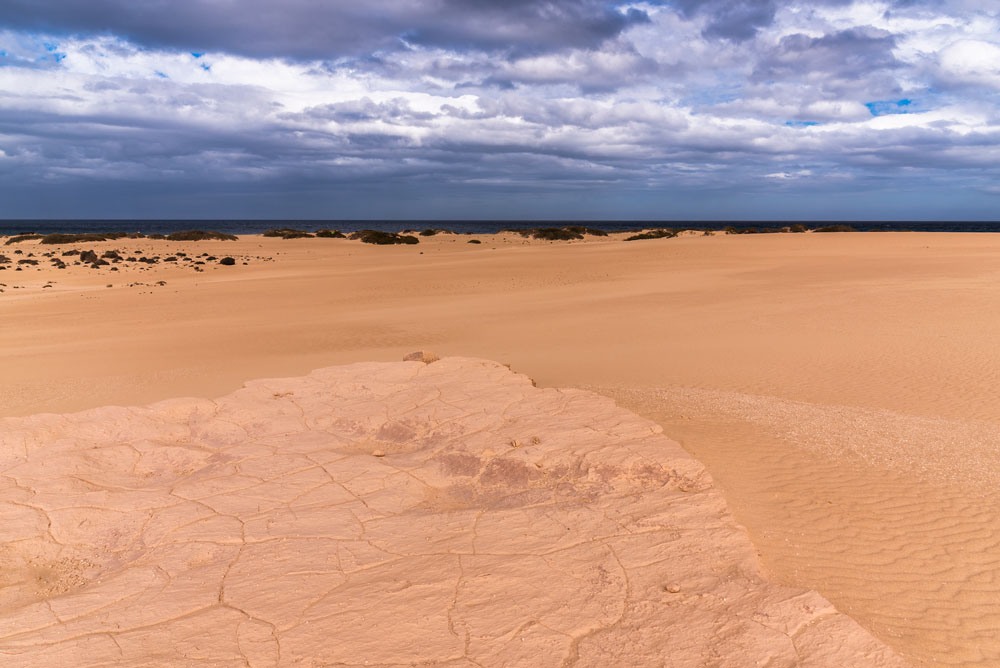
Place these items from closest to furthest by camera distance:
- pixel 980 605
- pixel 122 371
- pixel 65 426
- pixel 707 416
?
pixel 980 605 < pixel 65 426 < pixel 707 416 < pixel 122 371

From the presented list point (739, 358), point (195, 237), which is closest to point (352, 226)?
point (195, 237)

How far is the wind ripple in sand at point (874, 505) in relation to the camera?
3.68 metres

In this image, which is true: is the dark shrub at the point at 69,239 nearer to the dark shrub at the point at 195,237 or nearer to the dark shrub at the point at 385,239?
the dark shrub at the point at 195,237

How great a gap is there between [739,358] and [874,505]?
517 centimetres

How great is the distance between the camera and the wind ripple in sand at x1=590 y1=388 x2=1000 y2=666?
3.68 meters

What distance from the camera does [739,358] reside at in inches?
394

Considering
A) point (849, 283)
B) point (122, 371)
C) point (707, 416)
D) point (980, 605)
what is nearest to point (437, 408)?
point (707, 416)

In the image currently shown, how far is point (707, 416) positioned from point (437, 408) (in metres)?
2.90

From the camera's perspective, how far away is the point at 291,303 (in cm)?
1734

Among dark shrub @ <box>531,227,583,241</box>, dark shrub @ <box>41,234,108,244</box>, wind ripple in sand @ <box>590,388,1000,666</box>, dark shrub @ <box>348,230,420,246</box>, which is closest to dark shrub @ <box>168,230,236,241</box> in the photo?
dark shrub @ <box>41,234,108,244</box>

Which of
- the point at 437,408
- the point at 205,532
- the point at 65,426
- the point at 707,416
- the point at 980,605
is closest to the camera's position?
the point at 980,605

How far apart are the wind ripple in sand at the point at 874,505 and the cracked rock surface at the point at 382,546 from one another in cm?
51

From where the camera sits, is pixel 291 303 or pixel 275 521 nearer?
pixel 275 521

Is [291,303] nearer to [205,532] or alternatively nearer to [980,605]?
[205,532]
